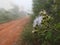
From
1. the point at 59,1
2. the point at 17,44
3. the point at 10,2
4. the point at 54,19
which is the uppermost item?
the point at 59,1

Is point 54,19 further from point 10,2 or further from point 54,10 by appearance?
point 10,2

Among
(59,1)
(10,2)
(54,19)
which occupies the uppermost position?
(59,1)

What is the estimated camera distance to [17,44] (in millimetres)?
7172

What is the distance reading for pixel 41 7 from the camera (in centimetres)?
910

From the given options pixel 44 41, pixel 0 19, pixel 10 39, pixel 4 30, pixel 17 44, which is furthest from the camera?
pixel 0 19

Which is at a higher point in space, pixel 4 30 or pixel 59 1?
pixel 59 1

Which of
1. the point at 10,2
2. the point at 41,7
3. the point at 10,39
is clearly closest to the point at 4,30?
the point at 10,39

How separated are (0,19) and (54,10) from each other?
14.1 feet

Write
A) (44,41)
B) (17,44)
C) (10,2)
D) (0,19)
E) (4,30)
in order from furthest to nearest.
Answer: (10,2), (0,19), (4,30), (17,44), (44,41)

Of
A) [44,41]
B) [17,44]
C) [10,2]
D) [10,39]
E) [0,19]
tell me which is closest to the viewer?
[44,41]

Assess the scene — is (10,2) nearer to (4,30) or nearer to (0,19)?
(0,19)

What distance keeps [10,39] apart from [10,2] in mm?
9826

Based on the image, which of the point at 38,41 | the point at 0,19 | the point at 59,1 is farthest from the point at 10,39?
the point at 0,19

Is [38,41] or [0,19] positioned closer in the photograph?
[38,41]
